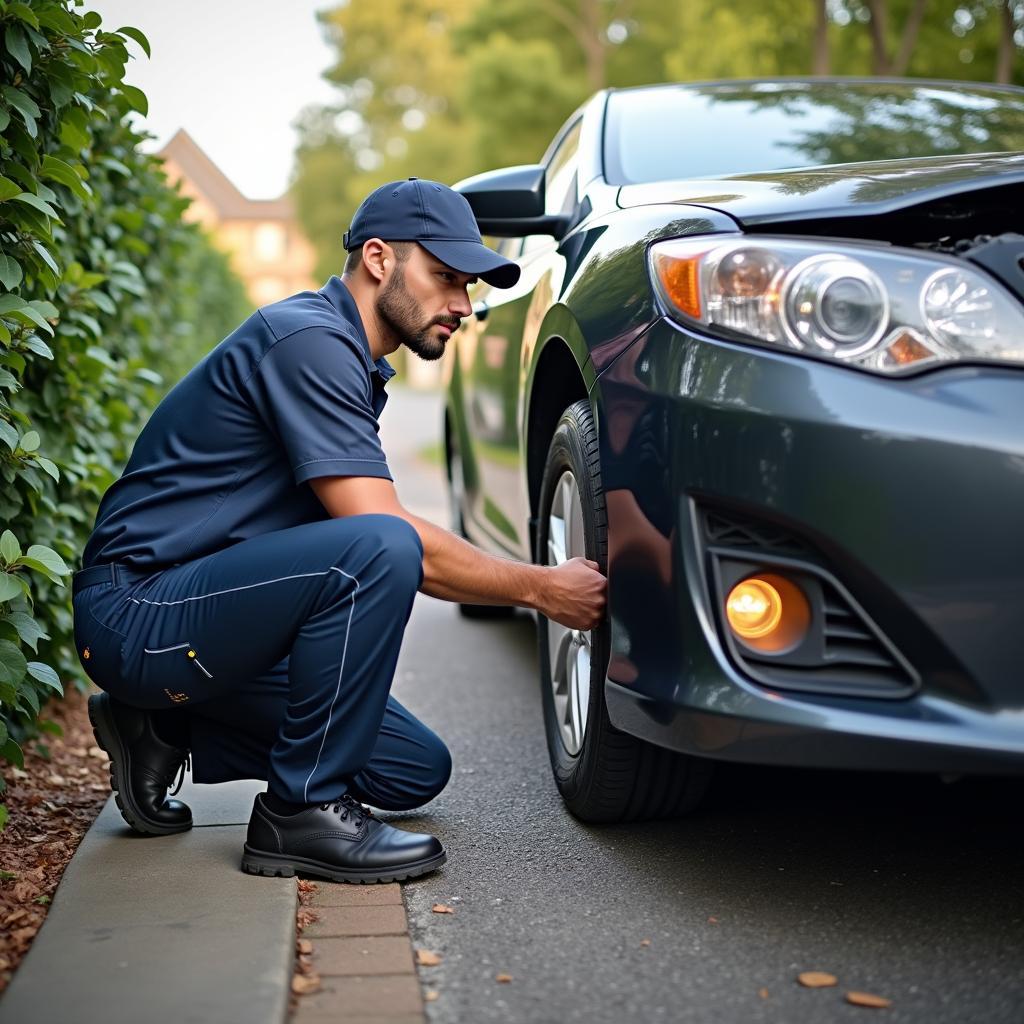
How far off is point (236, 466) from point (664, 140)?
53.5 inches

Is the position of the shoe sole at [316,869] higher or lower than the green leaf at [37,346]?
lower

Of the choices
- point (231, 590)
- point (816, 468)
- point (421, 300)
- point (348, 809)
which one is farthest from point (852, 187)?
point (348, 809)

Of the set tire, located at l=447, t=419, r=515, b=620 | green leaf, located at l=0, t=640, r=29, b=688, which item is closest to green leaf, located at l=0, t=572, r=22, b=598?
green leaf, located at l=0, t=640, r=29, b=688

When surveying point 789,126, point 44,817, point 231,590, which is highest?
point 789,126

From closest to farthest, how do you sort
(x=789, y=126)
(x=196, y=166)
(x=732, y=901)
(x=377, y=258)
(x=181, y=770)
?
(x=732, y=901) → (x=377, y=258) → (x=181, y=770) → (x=789, y=126) → (x=196, y=166)

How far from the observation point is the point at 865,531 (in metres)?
2.09

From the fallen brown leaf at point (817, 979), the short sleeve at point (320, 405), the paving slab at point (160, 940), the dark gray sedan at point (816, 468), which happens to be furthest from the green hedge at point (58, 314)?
the fallen brown leaf at point (817, 979)

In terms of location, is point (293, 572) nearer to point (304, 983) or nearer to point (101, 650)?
point (101, 650)

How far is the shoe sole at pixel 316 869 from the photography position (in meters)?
2.61

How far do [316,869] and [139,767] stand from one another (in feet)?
1.52

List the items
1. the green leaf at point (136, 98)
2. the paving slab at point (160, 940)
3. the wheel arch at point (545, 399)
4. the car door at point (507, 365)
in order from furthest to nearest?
the car door at point (507, 365)
the green leaf at point (136, 98)
the wheel arch at point (545, 399)
the paving slab at point (160, 940)

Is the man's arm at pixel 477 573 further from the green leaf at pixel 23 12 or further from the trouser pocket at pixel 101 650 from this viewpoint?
the green leaf at pixel 23 12

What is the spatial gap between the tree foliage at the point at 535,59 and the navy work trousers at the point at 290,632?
9.84 m

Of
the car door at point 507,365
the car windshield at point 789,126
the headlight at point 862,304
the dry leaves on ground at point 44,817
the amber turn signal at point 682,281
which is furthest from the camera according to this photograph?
the car door at point 507,365
